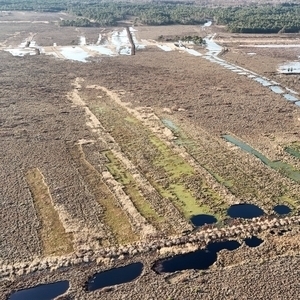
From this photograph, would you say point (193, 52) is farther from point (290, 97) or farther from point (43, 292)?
point (43, 292)

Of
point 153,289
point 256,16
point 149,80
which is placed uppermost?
point 256,16

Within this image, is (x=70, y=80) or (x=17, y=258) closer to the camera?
(x=17, y=258)

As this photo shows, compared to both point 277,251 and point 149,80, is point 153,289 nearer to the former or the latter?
point 277,251

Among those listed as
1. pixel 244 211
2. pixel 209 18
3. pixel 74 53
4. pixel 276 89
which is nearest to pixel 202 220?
pixel 244 211

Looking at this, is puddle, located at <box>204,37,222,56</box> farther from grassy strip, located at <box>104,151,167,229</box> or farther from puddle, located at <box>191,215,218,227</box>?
puddle, located at <box>191,215,218,227</box>

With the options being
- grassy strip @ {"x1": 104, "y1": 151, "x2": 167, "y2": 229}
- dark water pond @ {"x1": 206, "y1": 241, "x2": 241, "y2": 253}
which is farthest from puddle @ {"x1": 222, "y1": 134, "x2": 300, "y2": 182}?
grassy strip @ {"x1": 104, "y1": 151, "x2": 167, "y2": 229}

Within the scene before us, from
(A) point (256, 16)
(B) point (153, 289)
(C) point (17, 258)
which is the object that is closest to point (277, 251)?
(B) point (153, 289)

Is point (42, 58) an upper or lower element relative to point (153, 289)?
upper
